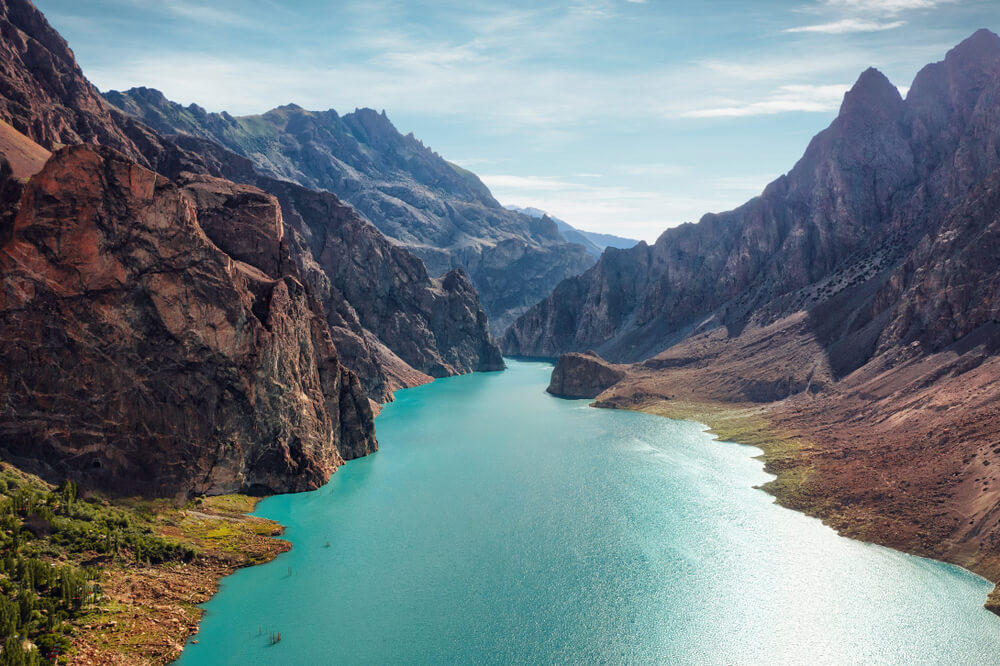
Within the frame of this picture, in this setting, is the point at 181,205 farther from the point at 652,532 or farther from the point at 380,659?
the point at 652,532

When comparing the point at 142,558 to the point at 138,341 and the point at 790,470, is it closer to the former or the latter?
the point at 138,341

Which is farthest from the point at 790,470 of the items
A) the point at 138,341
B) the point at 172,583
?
the point at 138,341

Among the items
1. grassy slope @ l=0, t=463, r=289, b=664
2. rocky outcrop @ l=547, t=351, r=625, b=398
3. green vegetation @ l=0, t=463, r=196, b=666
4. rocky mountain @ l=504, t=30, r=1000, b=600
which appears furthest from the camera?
rocky outcrop @ l=547, t=351, r=625, b=398

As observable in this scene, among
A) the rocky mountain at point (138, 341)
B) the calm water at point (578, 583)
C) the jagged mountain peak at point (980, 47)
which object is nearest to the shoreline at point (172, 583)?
the calm water at point (578, 583)

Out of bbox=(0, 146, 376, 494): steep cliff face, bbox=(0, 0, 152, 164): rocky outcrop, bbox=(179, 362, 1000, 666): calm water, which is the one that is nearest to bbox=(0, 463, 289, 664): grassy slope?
bbox=(179, 362, 1000, 666): calm water

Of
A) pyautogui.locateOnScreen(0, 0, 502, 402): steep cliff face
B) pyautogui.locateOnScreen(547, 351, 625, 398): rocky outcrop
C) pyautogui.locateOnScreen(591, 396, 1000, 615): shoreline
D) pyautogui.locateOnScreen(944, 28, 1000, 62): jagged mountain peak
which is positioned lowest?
pyautogui.locateOnScreen(591, 396, 1000, 615): shoreline

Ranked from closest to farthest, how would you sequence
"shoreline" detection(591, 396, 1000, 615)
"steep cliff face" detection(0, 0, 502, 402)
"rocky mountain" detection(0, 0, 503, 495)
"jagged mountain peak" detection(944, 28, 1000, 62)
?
"shoreline" detection(591, 396, 1000, 615), "rocky mountain" detection(0, 0, 503, 495), "steep cliff face" detection(0, 0, 502, 402), "jagged mountain peak" detection(944, 28, 1000, 62)

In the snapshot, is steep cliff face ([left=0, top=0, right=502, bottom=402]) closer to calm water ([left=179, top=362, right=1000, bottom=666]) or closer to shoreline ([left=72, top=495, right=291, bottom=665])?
shoreline ([left=72, top=495, right=291, bottom=665])

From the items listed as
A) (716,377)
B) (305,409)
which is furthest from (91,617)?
(716,377)
